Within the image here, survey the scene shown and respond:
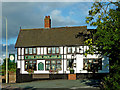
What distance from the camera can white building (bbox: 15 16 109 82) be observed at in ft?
101

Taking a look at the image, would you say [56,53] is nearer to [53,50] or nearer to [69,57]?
[53,50]

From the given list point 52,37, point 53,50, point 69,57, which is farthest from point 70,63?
point 52,37

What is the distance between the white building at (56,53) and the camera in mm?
30734

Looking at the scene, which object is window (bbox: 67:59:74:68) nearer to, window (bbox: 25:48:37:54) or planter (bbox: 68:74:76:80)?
planter (bbox: 68:74:76:80)

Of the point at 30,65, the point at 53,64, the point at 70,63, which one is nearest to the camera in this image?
the point at 70,63

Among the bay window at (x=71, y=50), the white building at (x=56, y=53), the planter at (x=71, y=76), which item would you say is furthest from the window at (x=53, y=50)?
the planter at (x=71, y=76)

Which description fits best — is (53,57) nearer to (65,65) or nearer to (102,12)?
(65,65)

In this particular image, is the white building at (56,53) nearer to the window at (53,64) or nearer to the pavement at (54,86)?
the window at (53,64)

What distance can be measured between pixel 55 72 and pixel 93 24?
17770mm

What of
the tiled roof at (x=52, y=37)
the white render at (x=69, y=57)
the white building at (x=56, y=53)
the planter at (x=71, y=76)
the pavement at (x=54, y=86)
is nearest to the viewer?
the pavement at (x=54, y=86)

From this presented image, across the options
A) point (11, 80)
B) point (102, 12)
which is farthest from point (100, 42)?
point (11, 80)

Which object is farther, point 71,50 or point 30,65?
point 30,65

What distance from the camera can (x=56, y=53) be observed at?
106ft

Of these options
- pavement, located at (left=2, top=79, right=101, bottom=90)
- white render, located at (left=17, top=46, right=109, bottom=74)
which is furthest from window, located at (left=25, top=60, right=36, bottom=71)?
pavement, located at (left=2, top=79, right=101, bottom=90)
